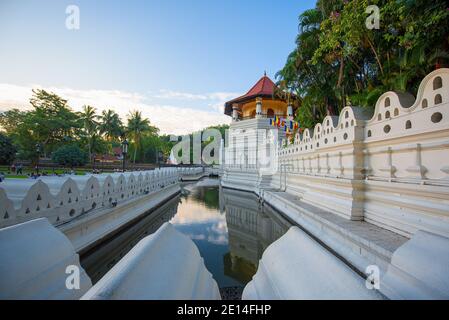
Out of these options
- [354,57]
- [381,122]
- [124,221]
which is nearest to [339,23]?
[354,57]

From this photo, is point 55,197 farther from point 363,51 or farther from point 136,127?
point 136,127

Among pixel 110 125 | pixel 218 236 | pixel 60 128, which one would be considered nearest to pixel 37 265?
pixel 218 236

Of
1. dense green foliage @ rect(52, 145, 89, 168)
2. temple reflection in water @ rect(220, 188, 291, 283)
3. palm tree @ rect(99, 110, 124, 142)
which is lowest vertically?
temple reflection in water @ rect(220, 188, 291, 283)

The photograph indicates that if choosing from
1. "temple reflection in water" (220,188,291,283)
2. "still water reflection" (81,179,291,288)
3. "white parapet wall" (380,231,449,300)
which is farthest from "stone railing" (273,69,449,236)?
"white parapet wall" (380,231,449,300)

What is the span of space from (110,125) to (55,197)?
4013 cm

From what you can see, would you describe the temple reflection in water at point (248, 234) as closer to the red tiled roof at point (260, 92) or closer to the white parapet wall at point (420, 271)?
the white parapet wall at point (420, 271)

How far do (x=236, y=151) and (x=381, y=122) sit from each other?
16.7 m

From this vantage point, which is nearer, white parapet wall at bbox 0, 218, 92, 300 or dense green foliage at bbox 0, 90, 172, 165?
white parapet wall at bbox 0, 218, 92, 300

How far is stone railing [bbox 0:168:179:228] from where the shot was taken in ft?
10.9

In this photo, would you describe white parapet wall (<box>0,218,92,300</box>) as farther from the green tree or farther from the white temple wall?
the green tree

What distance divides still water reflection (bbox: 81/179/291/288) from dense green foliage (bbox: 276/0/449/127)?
187 inches

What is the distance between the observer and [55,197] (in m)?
4.06
